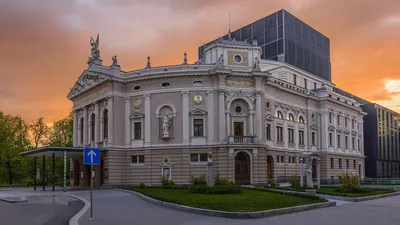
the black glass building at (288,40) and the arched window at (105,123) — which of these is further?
the black glass building at (288,40)

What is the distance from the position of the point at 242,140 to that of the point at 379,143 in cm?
4940

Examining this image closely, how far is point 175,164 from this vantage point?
45.4m

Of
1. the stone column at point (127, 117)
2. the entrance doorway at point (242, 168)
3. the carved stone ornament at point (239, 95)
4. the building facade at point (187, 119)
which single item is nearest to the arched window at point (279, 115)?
the building facade at point (187, 119)

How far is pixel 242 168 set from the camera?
151ft

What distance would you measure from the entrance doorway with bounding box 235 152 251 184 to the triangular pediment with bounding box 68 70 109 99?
56.3ft

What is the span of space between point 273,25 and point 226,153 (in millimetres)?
27402

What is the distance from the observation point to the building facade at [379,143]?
8312cm

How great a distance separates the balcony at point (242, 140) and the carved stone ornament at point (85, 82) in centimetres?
1592

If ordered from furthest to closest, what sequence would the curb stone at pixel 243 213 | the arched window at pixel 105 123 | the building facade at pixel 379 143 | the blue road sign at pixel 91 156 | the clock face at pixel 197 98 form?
the building facade at pixel 379 143, the arched window at pixel 105 123, the clock face at pixel 197 98, the curb stone at pixel 243 213, the blue road sign at pixel 91 156

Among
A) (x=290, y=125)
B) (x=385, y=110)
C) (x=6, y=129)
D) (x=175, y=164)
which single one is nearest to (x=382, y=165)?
(x=385, y=110)

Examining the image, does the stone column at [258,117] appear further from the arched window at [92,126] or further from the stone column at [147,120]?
the arched window at [92,126]

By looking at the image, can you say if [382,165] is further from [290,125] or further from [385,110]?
[290,125]

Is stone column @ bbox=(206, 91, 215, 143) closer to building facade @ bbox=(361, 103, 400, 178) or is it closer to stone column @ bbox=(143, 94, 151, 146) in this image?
stone column @ bbox=(143, 94, 151, 146)

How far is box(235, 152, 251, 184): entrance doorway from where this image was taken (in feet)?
150
